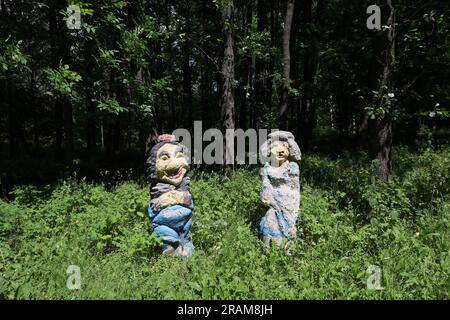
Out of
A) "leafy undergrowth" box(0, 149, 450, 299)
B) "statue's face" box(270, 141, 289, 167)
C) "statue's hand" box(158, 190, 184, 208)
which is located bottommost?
"leafy undergrowth" box(0, 149, 450, 299)

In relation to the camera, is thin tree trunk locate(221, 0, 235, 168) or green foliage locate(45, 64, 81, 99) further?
thin tree trunk locate(221, 0, 235, 168)

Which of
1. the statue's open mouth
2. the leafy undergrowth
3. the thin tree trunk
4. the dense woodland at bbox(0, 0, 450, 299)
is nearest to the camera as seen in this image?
the leafy undergrowth

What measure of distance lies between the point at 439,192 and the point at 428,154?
419cm

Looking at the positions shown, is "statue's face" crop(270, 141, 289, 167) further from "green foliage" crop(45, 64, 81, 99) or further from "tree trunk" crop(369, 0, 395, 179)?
"green foliage" crop(45, 64, 81, 99)

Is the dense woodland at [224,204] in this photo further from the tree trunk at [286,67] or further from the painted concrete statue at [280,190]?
the painted concrete statue at [280,190]

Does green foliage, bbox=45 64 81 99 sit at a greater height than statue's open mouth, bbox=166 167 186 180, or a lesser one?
greater

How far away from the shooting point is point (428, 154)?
9.76m

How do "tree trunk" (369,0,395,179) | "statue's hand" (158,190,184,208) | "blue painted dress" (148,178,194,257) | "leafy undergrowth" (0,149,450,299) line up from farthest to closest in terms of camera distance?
"tree trunk" (369,0,395,179) → "statue's hand" (158,190,184,208) → "blue painted dress" (148,178,194,257) → "leafy undergrowth" (0,149,450,299)

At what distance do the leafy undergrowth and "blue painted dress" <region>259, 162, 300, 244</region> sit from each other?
220 millimetres

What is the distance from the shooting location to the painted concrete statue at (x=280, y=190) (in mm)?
5168

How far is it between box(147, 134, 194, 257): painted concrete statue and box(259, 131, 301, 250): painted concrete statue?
1159mm

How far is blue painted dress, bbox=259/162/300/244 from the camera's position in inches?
203

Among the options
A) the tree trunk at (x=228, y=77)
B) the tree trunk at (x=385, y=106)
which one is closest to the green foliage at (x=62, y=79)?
the tree trunk at (x=228, y=77)

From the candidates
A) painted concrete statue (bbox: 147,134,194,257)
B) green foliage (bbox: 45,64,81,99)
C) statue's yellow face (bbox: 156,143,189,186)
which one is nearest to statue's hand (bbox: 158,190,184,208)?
painted concrete statue (bbox: 147,134,194,257)
